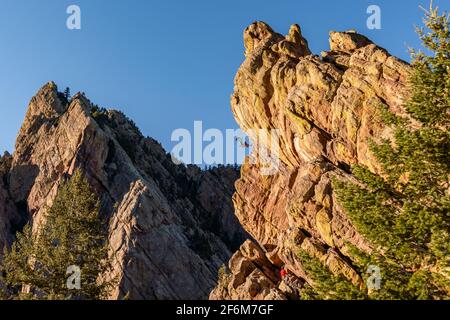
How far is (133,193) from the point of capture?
80.1 meters

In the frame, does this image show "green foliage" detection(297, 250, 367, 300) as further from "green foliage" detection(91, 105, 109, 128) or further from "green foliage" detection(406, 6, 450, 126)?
"green foliage" detection(91, 105, 109, 128)

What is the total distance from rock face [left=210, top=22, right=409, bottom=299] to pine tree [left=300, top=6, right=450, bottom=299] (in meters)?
15.9

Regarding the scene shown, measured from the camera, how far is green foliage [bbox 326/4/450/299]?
668 inches

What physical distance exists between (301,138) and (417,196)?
28.9 metres

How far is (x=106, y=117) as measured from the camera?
11212cm

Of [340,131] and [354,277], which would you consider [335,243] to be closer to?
[354,277]

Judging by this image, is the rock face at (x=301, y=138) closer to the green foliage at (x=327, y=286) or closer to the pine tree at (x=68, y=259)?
the pine tree at (x=68, y=259)

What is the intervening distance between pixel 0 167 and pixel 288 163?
74113mm

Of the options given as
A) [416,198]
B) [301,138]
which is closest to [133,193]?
[301,138]

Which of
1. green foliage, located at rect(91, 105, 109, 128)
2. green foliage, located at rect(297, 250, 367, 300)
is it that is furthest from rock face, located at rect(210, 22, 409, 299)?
green foliage, located at rect(91, 105, 109, 128)

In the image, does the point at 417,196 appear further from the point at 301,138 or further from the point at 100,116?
the point at 100,116

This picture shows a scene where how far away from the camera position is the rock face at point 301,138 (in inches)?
1553

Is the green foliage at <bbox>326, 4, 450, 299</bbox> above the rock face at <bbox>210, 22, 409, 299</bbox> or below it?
below
